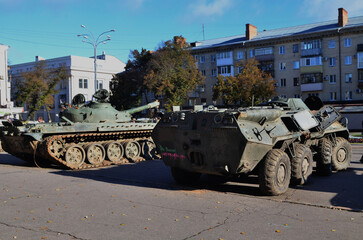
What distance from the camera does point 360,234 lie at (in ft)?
19.5

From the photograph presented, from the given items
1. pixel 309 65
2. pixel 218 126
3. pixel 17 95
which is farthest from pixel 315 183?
pixel 17 95

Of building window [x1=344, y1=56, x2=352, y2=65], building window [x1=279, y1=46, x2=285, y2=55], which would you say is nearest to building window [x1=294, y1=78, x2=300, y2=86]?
building window [x1=279, y1=46, x2=285, y2=55]

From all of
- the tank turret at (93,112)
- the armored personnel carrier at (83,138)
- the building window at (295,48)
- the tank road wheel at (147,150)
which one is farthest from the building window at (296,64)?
the tank turret at (93,112)

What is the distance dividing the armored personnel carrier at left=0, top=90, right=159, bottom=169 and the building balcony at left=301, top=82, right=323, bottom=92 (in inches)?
1335

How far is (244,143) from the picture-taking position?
8.25 meters

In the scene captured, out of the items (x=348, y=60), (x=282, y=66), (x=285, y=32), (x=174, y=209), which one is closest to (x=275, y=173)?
(x=174, y=209)

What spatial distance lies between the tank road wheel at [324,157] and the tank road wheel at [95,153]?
309 inches

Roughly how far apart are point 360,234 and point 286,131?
148 inches

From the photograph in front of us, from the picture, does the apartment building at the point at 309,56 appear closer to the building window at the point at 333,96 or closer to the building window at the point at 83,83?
the building window at the point at 333,96

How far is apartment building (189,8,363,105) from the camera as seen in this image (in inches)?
1753

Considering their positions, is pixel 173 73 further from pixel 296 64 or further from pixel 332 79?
pixel 332 79

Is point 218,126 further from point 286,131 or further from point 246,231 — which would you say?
point 246,231

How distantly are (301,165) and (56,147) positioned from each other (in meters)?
8.30

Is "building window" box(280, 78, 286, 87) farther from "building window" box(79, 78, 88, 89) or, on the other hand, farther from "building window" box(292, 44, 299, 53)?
"building window" box(79, 78, 88, 89)
